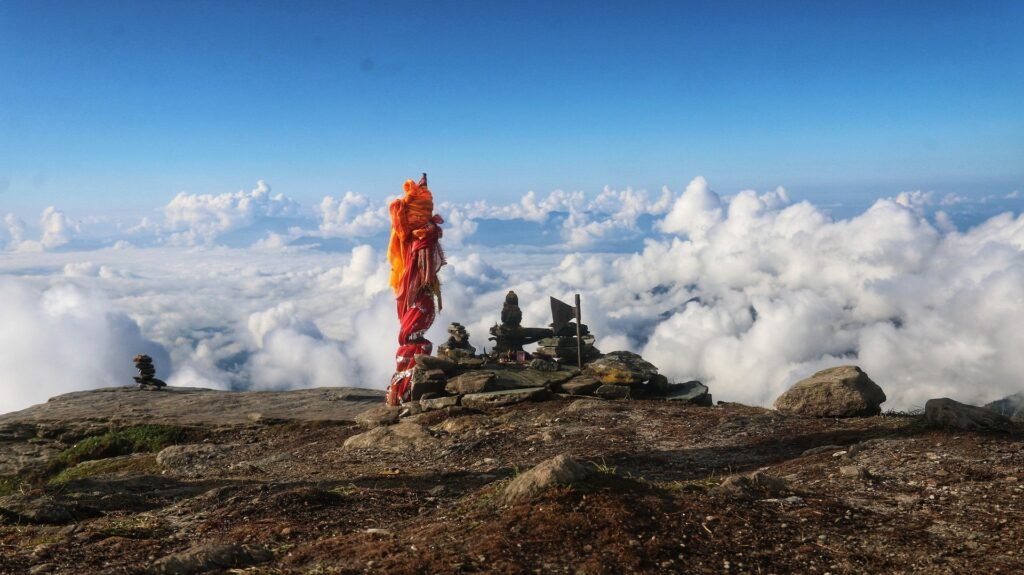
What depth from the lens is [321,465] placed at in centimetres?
1622

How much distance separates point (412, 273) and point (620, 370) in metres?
6.75

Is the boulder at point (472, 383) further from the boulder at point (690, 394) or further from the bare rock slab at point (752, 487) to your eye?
the bare rock slab at point (752, 487)

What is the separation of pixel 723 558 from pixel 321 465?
1106cm

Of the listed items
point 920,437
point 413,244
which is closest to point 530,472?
point 920,437

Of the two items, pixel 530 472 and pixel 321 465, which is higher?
pixel 530 472

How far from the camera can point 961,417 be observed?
1332 cm

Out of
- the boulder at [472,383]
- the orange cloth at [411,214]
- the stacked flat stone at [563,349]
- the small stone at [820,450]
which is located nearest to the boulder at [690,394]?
the stacked flat stone at [563,349]

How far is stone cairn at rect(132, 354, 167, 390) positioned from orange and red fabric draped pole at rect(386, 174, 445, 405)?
40.7 feet

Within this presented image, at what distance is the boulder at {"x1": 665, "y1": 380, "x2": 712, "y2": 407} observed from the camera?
20.8m

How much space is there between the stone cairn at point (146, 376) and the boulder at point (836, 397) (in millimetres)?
23226

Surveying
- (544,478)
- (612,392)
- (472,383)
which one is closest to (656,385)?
(612,392)

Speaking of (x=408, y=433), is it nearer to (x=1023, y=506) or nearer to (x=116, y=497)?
(x=116, y=497)

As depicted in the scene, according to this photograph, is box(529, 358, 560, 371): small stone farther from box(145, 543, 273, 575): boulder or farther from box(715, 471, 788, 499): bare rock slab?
box(145, 543, 273, 575): boulder

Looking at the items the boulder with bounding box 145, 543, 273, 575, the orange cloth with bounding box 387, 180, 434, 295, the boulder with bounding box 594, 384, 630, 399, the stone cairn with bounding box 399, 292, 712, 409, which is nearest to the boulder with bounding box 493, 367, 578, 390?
the stone cairn with bounding box 399, 292, 712, 409
